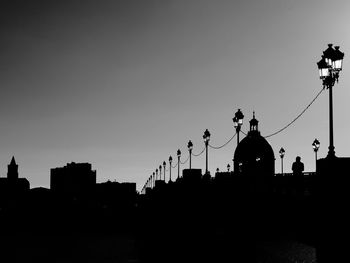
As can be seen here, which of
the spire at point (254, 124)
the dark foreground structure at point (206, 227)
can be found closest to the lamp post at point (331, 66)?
the dark foreground structure at point (206, 227)

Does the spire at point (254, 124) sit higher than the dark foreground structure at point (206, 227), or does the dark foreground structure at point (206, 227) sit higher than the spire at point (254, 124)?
the spire at point (254, 124)

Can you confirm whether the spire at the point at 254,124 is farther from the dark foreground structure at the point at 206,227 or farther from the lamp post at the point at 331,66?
the lamp post at the point at 331,66

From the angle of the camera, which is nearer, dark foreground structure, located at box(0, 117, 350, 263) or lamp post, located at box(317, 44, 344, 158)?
dark foreground structure, located at box(0, 117, 350, 263)

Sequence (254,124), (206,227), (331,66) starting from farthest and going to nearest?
(254,124)
(206,227)
(331,66)

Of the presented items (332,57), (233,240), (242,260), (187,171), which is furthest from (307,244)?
(187,171)

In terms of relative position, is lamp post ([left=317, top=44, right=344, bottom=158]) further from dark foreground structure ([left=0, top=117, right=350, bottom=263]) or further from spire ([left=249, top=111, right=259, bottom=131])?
spire ([left=249, top=111, right=259, bottom=131])

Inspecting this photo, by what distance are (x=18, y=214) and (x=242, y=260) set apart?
2807 cm

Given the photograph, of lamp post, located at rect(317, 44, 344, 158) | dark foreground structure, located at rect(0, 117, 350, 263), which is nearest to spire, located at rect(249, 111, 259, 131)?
dark foreground structure, located at rect(0, 117, 350, 263)

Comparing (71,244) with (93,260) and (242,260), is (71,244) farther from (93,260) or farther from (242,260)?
(242,260)

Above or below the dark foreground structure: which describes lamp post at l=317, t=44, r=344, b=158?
above

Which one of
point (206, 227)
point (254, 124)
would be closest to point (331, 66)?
point (206, 227)

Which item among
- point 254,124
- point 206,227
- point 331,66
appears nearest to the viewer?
point 331,66

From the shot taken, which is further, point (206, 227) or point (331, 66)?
point (206, 227)

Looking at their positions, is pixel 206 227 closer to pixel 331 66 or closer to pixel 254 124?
pixel 331 66
